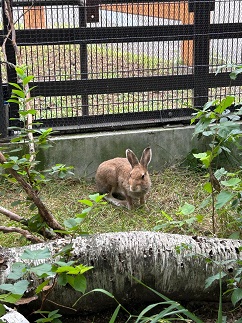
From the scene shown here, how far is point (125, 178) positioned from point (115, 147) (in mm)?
743

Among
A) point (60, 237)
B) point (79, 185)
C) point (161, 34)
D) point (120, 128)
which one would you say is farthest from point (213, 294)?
point (161, 34)

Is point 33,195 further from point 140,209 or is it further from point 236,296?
point 140,209

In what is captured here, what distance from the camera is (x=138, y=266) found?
3234 millimetres

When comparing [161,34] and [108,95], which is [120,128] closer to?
[108,95]

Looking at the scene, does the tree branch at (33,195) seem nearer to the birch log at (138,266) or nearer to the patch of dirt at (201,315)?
the birch log at (138,266)

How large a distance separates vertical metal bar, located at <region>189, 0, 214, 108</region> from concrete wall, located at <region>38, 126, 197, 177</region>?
442mm

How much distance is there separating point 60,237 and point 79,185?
222cm

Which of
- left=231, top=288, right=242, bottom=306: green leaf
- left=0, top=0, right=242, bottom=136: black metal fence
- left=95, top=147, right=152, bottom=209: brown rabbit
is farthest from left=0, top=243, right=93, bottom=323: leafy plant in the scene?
left=0, top=0, right=242, bottom=136: black metal fence

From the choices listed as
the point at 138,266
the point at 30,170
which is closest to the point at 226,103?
the point at 138,266

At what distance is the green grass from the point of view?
4340mm

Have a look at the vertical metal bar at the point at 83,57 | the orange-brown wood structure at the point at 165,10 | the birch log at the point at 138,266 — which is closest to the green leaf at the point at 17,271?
the birch log at the point at 138,266

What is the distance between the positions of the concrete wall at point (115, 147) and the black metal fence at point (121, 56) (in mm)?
171

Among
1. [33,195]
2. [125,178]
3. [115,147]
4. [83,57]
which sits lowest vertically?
[125,178]

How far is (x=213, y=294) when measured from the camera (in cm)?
331
